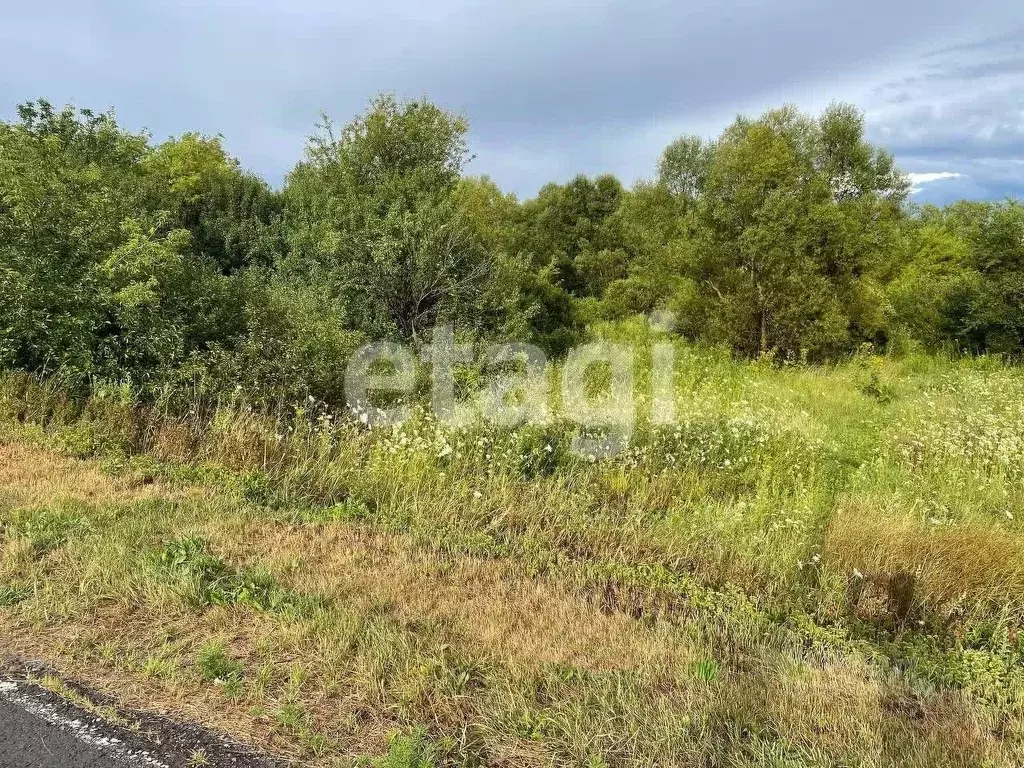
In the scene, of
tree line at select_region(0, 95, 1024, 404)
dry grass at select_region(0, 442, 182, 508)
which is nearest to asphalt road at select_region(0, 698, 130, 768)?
dry grass at select_region(0, 442, 182, 508)

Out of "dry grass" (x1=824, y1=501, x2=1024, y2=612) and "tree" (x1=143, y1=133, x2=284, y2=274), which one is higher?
"tree" (x1=143, y1=133, x2=284, y2=274)

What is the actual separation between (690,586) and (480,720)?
7.13 ft

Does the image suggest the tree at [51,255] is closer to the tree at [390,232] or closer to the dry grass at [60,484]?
the dry grass at [60,484]

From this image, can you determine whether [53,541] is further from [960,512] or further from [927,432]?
[927,432]

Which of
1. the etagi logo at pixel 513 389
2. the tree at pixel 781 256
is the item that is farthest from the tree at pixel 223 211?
the tree at pixel 781 256

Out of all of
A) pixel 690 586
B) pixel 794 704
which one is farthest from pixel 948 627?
pixel 794 704

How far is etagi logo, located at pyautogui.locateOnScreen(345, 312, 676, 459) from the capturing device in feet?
24.4

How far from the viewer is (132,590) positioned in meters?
3.63

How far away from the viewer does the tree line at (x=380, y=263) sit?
8.12 meters

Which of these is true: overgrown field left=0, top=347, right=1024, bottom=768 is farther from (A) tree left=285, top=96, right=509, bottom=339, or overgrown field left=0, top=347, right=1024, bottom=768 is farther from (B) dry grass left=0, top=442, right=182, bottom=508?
(A) tree left=285, top=96, right=509, bottom=339

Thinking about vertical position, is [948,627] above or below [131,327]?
below

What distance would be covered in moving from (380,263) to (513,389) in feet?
19.3

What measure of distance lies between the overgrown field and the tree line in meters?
1.09

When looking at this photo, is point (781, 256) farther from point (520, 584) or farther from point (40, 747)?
point (40, 747)
